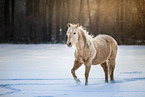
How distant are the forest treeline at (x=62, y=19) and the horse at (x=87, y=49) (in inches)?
413

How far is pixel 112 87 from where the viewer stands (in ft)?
12.9

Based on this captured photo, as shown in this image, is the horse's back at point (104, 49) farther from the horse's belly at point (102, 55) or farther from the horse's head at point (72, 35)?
the horse's head at point (72, 35)

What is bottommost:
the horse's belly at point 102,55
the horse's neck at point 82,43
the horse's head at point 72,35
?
the horse's belly at point 102,55

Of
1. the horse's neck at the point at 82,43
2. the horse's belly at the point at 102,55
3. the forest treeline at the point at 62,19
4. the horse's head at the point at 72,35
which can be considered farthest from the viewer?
the forest treeline at the point at 62,19

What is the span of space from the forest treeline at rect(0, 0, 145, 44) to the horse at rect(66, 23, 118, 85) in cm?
1048

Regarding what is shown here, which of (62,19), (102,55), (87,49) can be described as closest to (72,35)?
(87,49)

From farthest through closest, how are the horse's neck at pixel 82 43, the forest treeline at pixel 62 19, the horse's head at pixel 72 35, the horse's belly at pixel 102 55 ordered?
1. the forest treeline at pixel 62 19
2. the horse's belly at pixel 102 55
3. the horse's neck at pixel 82 43
4. the horse's head at pixel 72 35

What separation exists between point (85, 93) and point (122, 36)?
11615mm

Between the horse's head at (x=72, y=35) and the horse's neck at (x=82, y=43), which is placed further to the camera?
the horse's neck at (x=82, y=43)

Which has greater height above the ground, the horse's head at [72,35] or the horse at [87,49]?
the horse's head at [72,35]

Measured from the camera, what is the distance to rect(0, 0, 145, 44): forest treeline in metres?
14.6

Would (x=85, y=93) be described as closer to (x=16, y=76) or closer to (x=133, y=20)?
(x=16, y=76)

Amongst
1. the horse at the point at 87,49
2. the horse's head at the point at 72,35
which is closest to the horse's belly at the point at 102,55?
the horse at the point at 87,49

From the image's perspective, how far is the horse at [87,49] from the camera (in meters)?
3.84
